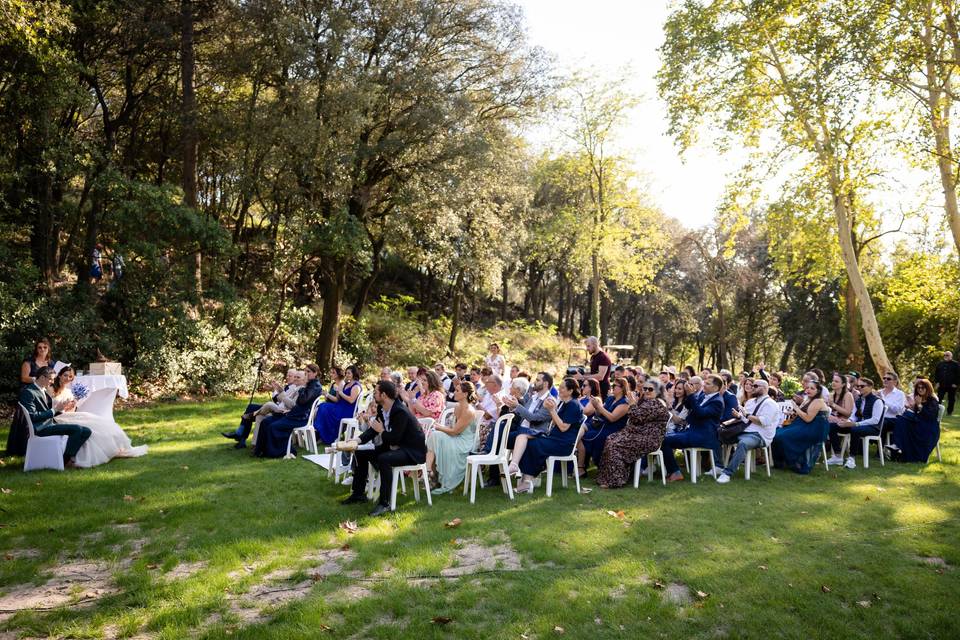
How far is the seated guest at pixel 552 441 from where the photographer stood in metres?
7.63

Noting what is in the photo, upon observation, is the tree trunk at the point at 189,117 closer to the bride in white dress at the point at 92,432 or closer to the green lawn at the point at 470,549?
the bride in white dress at the point at 92,432

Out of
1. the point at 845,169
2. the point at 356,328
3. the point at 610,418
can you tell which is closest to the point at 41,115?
the point at 356,328

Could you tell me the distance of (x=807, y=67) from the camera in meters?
12.8

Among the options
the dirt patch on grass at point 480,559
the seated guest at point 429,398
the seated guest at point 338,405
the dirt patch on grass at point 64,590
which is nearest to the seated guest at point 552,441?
the seated guest at point 429,398

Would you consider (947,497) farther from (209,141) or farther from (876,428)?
(209,141)

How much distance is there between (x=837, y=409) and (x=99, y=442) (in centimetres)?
1070

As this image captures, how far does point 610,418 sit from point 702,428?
1252 millimetres

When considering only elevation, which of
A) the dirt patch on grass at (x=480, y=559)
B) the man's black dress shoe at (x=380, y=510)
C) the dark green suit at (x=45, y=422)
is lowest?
the dirt patch on grass at (x=480, y=559)

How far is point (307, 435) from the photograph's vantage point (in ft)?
32.4

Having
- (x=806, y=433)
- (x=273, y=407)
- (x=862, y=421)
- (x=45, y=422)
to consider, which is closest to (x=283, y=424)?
(x=273, y=407)

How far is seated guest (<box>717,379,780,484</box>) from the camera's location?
8344mm

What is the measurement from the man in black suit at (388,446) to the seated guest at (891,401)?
7.57m

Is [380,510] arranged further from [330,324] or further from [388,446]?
[330,324]

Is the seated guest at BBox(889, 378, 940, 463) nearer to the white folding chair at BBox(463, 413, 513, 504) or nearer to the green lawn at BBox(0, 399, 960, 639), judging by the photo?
the green lawn at BBox(0, 399, 960, 639)
